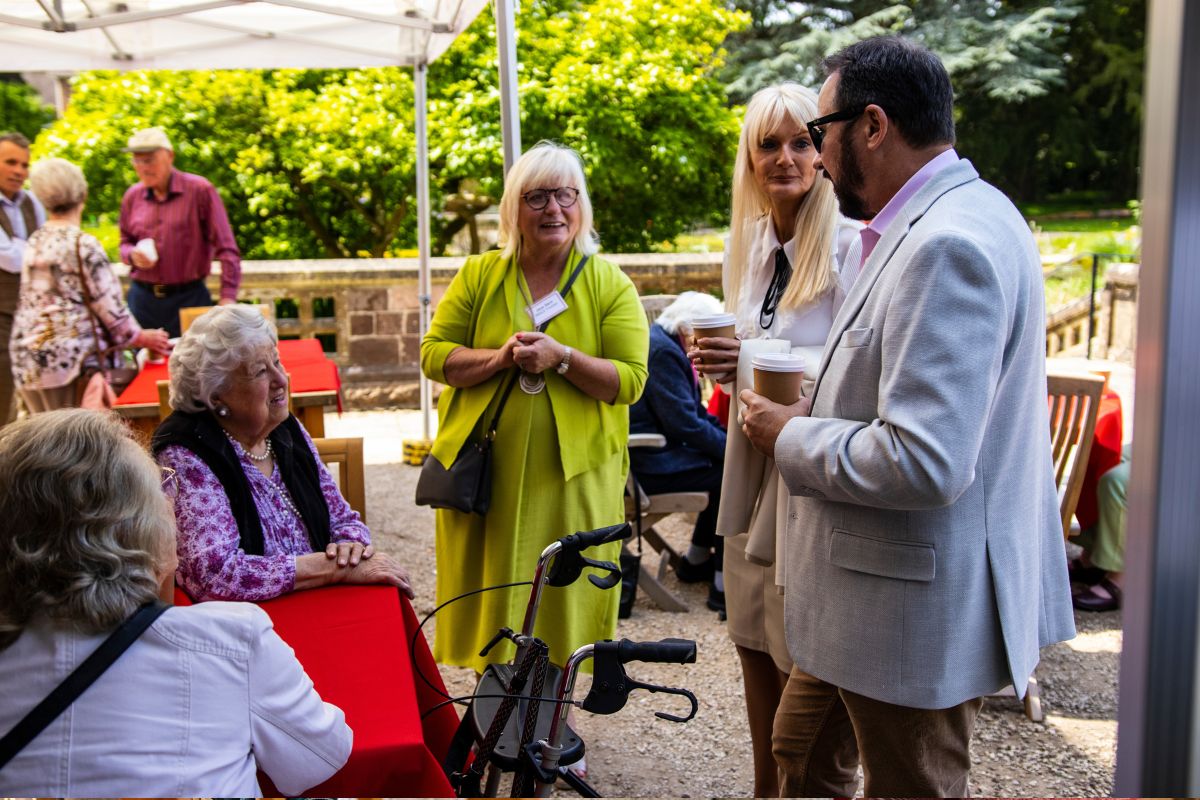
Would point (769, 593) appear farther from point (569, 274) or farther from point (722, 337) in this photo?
point (569, 274)

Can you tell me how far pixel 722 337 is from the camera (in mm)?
2531

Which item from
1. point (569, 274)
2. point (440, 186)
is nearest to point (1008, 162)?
point (440, 186)

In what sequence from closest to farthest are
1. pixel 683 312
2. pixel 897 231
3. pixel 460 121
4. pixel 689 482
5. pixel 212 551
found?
1. pixel 897 231
2. pixel 212 551
3. pixel 683 312
4. pixel 689 482
5. pixel 460 121

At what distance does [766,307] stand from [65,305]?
3612mm

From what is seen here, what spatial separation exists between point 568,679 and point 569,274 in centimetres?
157

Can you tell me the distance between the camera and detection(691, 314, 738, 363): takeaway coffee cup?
2492 millimetres

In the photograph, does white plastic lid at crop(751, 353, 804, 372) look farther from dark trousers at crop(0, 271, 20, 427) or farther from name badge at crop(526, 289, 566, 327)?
dark trousers at crop(0, 271, 20, 427)

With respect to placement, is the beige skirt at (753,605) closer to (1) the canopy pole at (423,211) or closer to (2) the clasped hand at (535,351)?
(2) the clasped hand at (535,351)

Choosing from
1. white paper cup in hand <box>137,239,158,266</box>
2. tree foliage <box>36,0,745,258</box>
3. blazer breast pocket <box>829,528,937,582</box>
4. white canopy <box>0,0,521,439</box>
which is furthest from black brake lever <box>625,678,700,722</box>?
tree foliage <box>36,0,745,258</box>

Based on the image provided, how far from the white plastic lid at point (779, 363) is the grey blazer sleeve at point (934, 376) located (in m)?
0.34

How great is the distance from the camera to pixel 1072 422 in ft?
14.0

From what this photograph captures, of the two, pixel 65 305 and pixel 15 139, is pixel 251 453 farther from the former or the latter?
pixel 15 139

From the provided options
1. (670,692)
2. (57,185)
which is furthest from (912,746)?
(57,185)

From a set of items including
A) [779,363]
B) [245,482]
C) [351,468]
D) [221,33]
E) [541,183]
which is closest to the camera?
[779,363]
